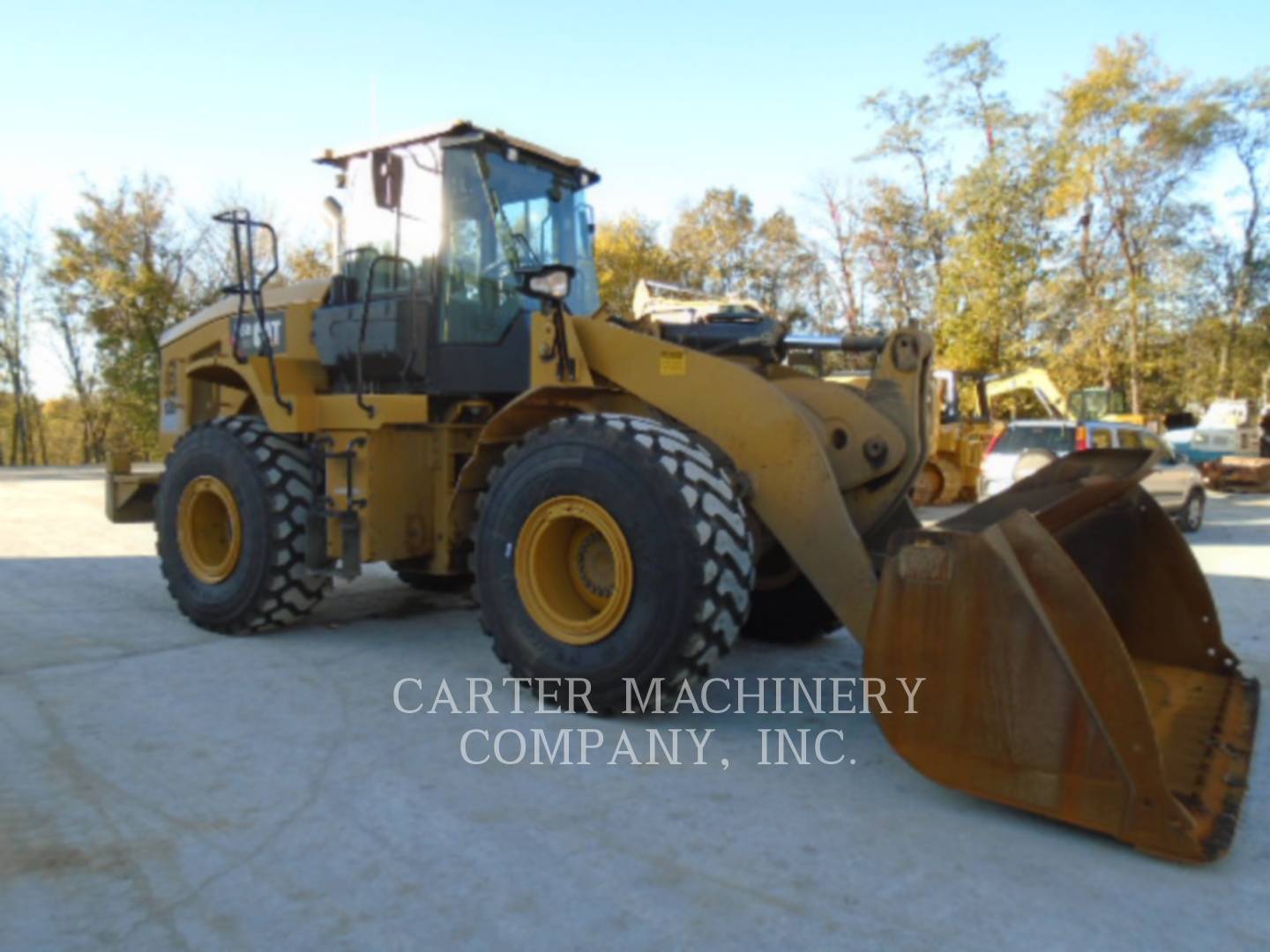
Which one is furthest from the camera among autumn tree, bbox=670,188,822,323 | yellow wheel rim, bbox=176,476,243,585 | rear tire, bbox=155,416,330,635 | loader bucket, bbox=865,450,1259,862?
autumn tree, bbox=670,188,822,323

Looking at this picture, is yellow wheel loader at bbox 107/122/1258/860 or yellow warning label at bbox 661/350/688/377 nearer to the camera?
yellow wheel loader at bbox 107/122/1258/860

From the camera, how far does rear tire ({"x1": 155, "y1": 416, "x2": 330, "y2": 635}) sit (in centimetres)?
555

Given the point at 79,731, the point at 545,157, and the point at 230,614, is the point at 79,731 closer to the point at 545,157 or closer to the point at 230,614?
the point at 230,614

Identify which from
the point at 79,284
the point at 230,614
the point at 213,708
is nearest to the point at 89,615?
the point at 230,614

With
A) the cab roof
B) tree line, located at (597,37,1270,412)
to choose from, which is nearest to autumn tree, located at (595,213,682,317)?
tree line, located at (597,37,1270,412)

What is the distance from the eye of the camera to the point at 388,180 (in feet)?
16.2

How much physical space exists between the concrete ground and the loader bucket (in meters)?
0.15

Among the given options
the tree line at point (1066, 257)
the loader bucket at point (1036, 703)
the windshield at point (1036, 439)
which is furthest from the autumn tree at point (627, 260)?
the loader bucket at point (1036, 703)

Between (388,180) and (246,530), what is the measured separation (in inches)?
84.3

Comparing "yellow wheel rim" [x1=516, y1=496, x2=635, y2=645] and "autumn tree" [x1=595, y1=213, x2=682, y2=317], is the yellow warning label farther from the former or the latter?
"autumn tree" [x1=595, y1=213, x2=682, y2=317]

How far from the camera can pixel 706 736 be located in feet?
13.1

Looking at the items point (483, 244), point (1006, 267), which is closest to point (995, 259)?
point (1006, 267)

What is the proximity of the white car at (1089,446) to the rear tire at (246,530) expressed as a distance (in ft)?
33.6

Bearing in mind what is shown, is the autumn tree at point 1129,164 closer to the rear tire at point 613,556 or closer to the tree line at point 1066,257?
the tree line at point 1066,257
